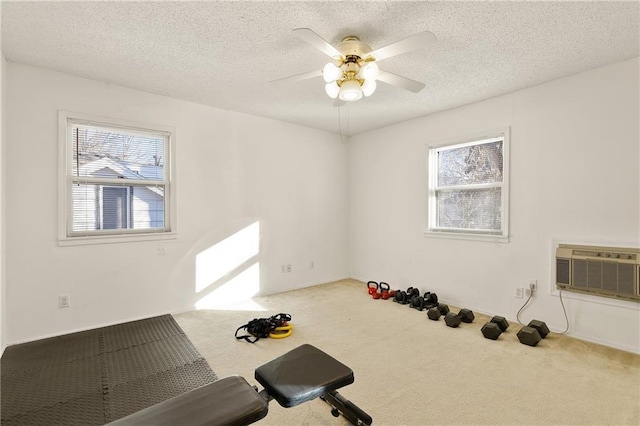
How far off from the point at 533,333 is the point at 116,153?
448 centimetres

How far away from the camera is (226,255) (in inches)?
157

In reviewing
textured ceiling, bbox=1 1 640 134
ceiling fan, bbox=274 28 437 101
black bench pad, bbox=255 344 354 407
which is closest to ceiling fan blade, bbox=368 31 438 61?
ceiling fan, bbox=274 28 437 101

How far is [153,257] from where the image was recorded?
11.3 ft

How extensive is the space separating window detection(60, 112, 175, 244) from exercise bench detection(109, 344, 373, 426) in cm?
253

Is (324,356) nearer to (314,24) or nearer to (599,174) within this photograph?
(314,24)

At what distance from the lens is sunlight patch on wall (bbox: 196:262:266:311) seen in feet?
12.5

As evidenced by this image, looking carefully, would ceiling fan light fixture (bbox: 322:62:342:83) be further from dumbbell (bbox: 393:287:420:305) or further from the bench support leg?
dumbbell (bbox: 393:287:420:305)

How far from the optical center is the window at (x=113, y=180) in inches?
119

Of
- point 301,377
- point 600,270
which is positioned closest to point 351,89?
point 301,377

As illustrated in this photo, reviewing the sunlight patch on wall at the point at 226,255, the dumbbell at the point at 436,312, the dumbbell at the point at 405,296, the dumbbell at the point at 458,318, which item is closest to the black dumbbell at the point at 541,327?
the dumbbell at the point at 458,318

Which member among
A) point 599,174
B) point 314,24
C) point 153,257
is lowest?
point 153,257

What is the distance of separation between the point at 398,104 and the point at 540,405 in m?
3.16

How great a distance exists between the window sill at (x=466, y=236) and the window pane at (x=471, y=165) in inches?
25.7

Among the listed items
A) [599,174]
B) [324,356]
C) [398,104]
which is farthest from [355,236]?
[324,356]
